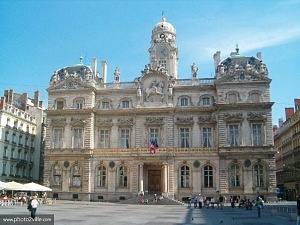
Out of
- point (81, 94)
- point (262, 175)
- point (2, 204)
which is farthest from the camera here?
point (81, 94)

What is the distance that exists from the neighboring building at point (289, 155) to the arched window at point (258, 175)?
1623 centimetres

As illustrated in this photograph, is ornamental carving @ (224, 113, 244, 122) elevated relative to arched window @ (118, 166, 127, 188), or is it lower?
elevated

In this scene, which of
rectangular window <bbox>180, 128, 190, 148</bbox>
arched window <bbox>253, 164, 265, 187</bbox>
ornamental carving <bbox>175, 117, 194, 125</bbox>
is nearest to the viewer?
arched window <bbox>253, 164, 265, 187</bbox>

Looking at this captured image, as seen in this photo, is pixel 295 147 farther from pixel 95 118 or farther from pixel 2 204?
pixel 2 204

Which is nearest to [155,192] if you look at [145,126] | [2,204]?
[145,126]

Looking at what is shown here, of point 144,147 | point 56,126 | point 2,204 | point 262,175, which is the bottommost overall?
point 2,204

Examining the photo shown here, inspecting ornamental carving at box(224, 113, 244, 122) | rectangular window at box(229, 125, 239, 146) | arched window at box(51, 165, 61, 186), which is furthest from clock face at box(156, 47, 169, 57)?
arched window at box(51, 165, 61, 186)

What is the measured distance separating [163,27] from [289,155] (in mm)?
39487

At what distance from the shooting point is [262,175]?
→ 54844 millimetres

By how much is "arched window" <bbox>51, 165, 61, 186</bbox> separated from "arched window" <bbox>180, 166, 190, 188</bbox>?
67.0 ft

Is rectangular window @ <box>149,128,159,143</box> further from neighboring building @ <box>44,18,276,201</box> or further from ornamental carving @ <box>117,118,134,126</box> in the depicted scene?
ornamental carving @ <box>117,118,134,126</box>

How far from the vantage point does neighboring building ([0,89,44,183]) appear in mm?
67062

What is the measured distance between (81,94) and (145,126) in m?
12.6

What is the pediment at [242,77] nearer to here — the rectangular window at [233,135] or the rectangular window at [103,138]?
the rectangular window at [233,135]
